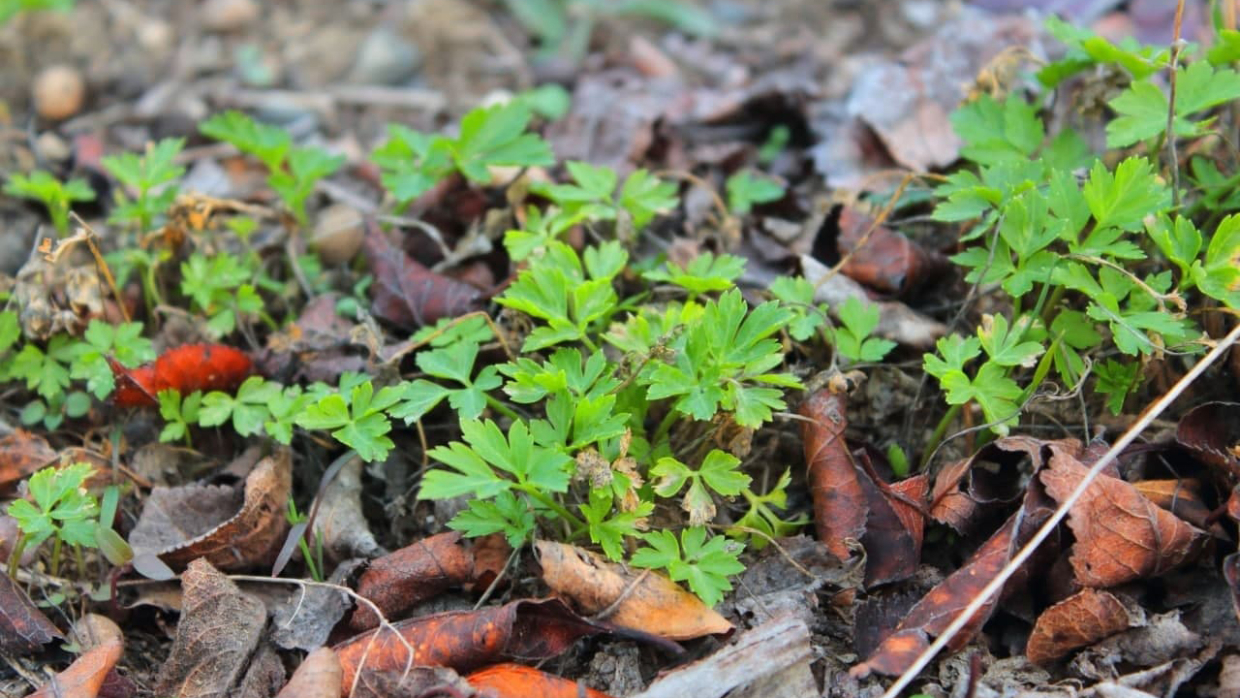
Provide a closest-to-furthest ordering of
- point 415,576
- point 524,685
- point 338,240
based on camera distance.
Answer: point 524,685 < point 415,576 < point 338,240

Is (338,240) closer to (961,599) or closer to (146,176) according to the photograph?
(146,176)

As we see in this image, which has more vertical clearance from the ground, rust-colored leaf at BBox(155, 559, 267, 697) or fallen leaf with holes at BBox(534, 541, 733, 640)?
fallen leaf with holes at BBox(534, 541, 733, 640)

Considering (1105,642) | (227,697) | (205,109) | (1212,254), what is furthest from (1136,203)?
(205,109)

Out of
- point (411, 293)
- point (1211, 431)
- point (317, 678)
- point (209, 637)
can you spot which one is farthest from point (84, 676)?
point (1211, 431)

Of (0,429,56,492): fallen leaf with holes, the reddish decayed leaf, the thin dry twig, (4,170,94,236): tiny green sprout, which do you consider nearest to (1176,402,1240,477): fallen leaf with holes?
the thin dry twig

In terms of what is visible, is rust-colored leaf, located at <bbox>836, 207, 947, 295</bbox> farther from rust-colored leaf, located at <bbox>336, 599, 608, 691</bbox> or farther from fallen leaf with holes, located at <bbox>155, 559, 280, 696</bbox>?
fallen leaf with holes, located at <bbox>155, 559, 280, 696</bbox>

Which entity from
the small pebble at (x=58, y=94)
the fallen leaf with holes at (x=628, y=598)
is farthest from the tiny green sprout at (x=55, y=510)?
the small pebble at (x=58, y=94)
